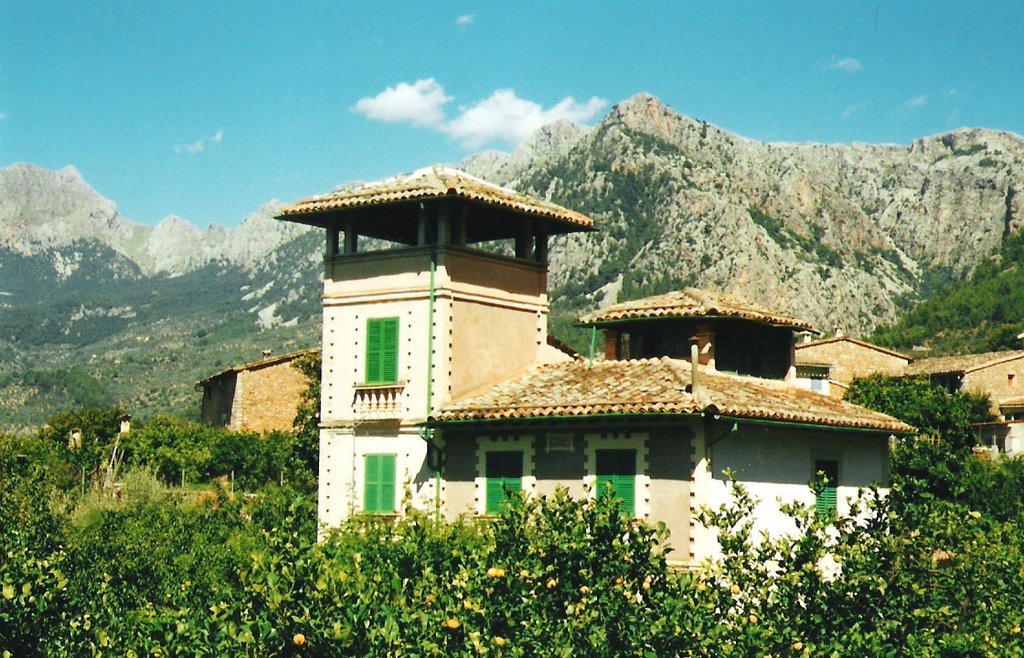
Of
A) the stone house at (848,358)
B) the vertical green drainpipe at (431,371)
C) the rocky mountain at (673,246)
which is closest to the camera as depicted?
the vertical green drainpipe at (431,371)

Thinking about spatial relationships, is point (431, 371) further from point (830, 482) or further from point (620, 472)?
point (830, 482)

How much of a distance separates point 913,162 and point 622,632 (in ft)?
615

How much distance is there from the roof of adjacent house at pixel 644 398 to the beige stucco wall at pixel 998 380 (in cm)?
4410

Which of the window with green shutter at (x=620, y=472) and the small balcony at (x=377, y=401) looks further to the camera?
Result: the small balcony at (x=377, y=401)

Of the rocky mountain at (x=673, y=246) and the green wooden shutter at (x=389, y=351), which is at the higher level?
the rocky mountain at (x=673, y=246)

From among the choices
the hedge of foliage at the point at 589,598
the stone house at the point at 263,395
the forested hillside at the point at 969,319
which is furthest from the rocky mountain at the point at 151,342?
the hedge of foliage at the point at 589,598

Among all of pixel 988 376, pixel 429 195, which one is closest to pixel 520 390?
pixel 429 195

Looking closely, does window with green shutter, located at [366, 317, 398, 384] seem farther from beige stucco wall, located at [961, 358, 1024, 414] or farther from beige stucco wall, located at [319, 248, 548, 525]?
beige stucco wall, located at [961, 358, 1024, 414]

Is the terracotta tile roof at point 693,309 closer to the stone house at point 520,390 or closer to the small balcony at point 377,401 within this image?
the stone house at point 520,390

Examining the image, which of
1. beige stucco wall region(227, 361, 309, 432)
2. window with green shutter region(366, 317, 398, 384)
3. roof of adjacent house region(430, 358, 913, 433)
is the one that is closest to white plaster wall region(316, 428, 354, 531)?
window with green shutter region(366, 317, 398, 384)

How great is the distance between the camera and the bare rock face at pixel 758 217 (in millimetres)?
114938

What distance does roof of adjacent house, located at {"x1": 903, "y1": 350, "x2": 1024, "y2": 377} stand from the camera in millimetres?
67050

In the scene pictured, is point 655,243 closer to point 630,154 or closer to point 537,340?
point 630,154

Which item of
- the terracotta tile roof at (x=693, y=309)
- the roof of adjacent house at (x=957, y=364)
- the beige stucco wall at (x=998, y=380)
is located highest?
the roof of adjacent house at (x=957, y=364)
